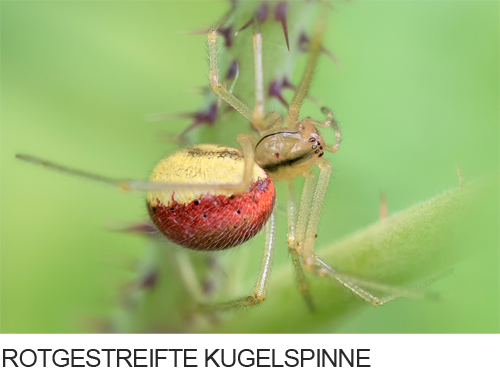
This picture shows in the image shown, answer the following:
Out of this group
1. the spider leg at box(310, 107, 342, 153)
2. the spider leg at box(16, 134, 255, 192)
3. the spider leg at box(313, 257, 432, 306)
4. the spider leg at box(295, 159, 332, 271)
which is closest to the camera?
the spider leg at box(16, 134, 255, 192)

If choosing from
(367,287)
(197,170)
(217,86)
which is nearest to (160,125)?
(217,86)

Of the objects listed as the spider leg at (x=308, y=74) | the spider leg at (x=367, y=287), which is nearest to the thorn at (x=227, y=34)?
the spider leg at (x=308, y=74)

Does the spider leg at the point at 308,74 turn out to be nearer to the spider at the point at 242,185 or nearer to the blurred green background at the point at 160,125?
the spider at the point at 242,185

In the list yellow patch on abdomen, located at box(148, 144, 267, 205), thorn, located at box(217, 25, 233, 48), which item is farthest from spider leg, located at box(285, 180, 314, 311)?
thorn, located at box(217, 25, 233, 48)

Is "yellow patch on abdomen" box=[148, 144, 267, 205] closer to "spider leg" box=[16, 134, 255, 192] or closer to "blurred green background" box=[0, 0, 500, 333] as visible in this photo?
"spider leg" box=[16, 134, 255, 192]

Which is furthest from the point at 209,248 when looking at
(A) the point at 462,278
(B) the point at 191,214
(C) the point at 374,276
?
(A) the point at 462,278

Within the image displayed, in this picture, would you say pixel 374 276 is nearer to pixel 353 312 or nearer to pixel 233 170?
pixel 353 312
